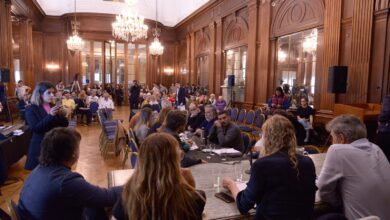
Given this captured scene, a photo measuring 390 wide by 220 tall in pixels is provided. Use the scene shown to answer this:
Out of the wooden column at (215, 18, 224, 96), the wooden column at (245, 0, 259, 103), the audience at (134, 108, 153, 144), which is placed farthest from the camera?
the wooden column at (215, 18, 224, 96)

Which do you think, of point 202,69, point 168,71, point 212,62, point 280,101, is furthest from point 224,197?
point 168,71

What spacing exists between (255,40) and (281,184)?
27.6 ft

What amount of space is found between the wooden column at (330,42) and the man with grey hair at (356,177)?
15.8 feet

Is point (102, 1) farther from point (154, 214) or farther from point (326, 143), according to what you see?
point (154, 214)

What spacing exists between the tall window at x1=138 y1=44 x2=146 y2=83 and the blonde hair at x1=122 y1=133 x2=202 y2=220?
1734cm

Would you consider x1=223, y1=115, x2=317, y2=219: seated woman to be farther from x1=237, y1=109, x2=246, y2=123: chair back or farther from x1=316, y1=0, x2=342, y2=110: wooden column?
x1=237, y1=109, x2=246, y2=123: chair back

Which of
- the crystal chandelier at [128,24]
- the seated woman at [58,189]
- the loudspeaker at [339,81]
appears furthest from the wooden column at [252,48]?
the seated woman at [58,189]

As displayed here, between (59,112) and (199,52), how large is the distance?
11.6 metres

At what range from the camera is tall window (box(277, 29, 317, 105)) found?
24.6ft

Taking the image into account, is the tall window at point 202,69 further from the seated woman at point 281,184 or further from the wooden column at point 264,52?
the seated woman at point 281,184

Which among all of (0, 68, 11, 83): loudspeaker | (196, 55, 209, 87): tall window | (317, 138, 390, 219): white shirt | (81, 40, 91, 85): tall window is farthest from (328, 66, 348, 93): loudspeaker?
(81, 40, 91, 85): tall window

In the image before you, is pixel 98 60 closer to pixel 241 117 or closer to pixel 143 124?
pixel 241 117

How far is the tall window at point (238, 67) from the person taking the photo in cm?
1059

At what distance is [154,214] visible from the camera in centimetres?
137
